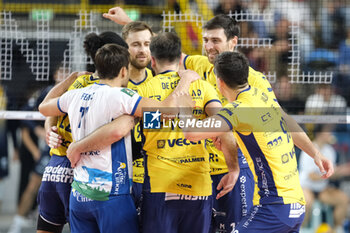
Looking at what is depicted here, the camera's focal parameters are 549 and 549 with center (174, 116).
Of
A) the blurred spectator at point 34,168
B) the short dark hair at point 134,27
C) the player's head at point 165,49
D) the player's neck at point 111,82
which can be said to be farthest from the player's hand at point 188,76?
the blurred spectator at point 34,168

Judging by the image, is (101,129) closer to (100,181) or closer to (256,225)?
(100,181)

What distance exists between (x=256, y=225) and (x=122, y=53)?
1.79 m

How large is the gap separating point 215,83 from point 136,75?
0.82 meters

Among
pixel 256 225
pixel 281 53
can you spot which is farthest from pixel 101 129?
pixel 281 53

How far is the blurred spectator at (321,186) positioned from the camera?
8.43 metres

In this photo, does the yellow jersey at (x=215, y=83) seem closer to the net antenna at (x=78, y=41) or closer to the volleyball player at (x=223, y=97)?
the volleyball player at (x=223, y=97)

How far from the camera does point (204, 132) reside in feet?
14.3

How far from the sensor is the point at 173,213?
470 centimetres

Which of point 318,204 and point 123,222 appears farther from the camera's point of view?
point 318,204

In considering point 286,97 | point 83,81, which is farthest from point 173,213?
point 286,97

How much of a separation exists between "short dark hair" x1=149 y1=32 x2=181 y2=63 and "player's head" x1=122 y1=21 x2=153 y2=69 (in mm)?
775

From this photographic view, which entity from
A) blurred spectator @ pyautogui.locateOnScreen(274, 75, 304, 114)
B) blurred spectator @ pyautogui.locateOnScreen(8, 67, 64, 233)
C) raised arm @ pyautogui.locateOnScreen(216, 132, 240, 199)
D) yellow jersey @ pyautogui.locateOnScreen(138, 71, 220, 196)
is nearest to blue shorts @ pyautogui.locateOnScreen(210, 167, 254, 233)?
raised arm @ pyautogui.locateOnScreen(216, 132, 240, 199)

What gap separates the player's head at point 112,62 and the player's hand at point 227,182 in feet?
4.46

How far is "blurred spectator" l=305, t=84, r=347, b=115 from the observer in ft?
25.5
